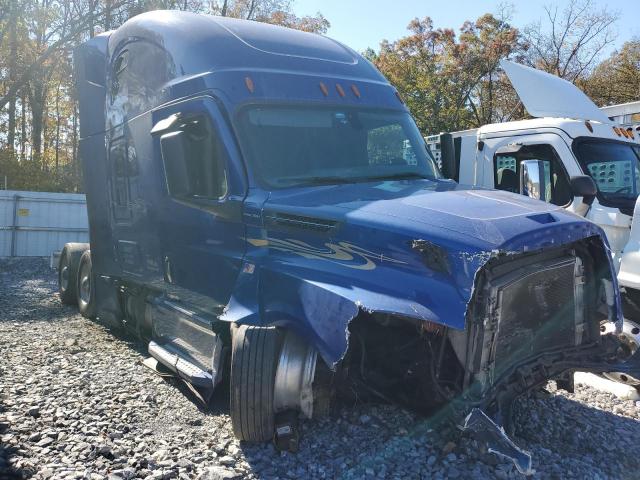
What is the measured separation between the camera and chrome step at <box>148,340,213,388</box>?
173 inches

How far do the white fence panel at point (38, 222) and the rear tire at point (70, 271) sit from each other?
585cm

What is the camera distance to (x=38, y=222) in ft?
49.5

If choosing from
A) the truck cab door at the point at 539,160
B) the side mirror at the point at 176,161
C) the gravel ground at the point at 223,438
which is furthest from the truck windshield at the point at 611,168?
the side mirror at the point at 176,161

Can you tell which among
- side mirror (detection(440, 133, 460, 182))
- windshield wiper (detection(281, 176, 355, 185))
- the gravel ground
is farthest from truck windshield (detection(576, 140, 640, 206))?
windshield wiper (detection(281, 176, 355, 185))

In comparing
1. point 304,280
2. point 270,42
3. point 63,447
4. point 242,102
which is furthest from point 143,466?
point 270,42

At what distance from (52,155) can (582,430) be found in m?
36.9

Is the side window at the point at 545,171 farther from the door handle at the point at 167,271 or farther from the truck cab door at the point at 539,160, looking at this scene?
the door handle at the point at 167,271

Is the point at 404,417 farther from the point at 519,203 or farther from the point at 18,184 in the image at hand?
the point at 18,184

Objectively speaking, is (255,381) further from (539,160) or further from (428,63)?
(428,63)

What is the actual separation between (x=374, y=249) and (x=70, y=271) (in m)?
6.66

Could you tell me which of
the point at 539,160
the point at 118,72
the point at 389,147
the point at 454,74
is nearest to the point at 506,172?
the point at 539,160

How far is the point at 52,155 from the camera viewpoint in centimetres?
3566

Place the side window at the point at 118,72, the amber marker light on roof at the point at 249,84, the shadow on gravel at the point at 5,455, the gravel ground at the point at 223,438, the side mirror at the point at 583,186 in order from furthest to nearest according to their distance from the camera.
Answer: the side window at the point at 118,72
the side mirror at the point at 583,186
the amber marker light on roof at the point at 249,84
the gravel ground at the point at 223,438
the shadow on gravel at the point at 5,455

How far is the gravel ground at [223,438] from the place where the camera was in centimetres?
361
